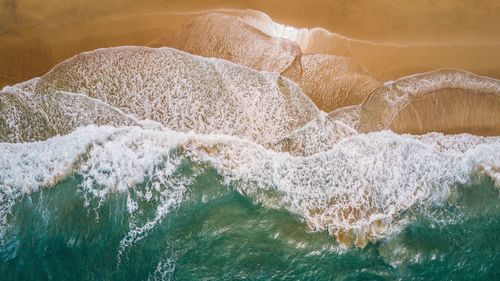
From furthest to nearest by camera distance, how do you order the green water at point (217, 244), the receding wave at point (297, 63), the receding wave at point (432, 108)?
the receding wave at point (297, 63) → the receding wave at point (432, 108) → the green water at point (217, 244)

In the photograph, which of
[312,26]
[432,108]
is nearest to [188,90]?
[312,26]

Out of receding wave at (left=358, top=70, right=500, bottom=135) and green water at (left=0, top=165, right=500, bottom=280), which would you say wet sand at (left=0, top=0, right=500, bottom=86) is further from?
green water at (left=0, top=165, right=500, bottom=280)

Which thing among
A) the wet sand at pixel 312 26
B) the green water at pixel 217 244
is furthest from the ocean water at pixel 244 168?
the wet sand at pixel 312 26

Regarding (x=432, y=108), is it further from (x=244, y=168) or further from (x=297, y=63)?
(x=244, y=168)

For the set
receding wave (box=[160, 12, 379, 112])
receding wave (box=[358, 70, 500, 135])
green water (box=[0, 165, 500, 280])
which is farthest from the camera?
receding wave (box=[160, 12, 379, 112])

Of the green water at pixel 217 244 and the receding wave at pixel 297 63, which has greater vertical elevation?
the receding wave at pixel 297 63

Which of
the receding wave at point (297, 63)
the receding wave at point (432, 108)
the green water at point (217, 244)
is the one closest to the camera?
the green water at point (217, 244)

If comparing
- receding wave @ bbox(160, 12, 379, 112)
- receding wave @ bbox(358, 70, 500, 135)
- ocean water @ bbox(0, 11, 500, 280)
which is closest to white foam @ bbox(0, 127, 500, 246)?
ocean water @ bbox(0, 11, 500, 280)

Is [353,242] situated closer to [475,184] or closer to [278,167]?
[278,167]

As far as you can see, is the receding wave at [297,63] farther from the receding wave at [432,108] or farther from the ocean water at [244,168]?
the receding wave at [432,108]
